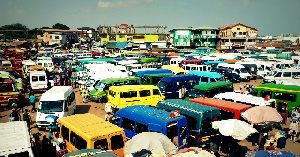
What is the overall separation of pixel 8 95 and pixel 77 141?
1201 cm

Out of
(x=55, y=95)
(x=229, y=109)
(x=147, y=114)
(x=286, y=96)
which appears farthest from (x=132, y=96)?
(x=286, y=96)

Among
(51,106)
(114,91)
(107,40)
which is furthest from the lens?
(107,40)

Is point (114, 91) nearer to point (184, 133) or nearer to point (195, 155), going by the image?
point (184, 133)

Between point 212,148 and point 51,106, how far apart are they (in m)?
9.48

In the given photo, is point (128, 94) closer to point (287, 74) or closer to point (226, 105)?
point (226, 105)

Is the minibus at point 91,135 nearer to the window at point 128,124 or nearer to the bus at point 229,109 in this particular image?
the window at point 128,124

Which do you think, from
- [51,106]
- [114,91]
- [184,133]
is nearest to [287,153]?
[184,133]

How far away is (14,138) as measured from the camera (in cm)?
662

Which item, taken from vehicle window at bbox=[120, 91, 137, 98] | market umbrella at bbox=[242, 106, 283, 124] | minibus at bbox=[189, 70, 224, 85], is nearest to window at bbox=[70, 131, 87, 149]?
vehicle window at bbox=[120, 91, 137, 98]

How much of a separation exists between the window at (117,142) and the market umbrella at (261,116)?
652 cm

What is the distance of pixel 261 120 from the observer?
10.3m

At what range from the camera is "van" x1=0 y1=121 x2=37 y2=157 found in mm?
5975

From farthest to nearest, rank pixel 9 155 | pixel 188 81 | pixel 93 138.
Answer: pixel 188 81
pixel 93 138
pixel 9 155

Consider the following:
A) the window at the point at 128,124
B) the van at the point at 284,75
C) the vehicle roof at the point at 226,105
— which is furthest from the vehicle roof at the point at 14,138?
the van at the point at 284,75
